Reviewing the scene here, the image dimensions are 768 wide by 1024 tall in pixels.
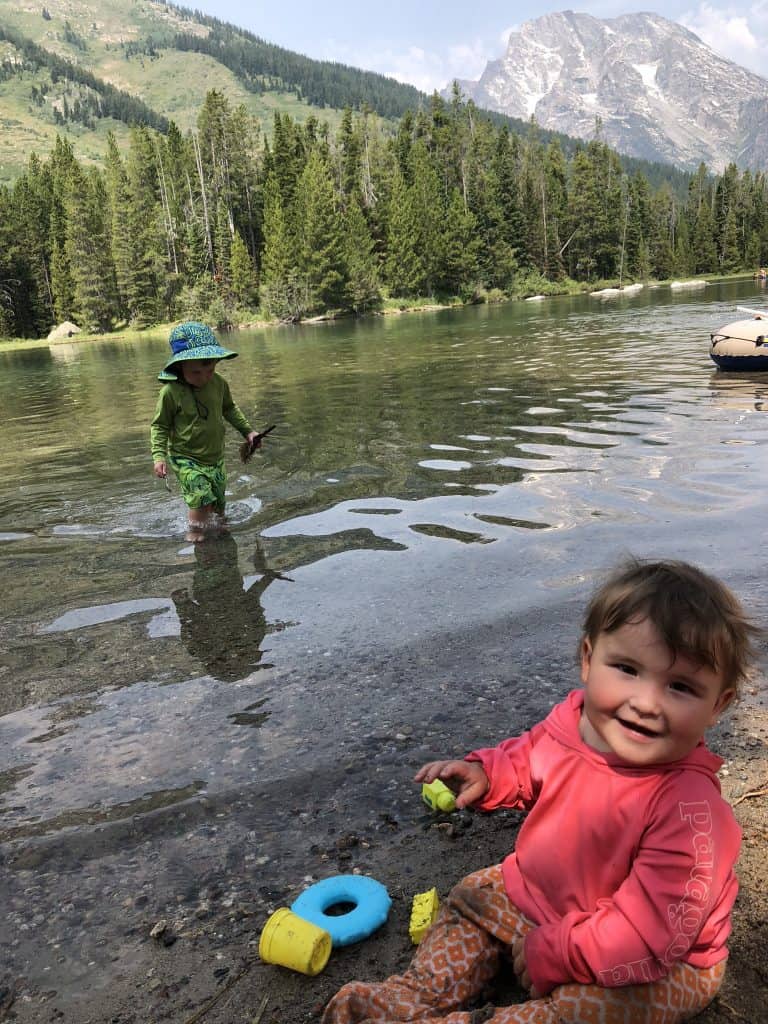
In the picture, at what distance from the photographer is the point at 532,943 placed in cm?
201

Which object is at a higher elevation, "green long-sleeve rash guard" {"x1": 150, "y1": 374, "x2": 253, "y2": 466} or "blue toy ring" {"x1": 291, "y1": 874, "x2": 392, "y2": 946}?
"green long-sleeve rash guard" {"x1": 150, "y1": 374, "x2": 253, "y2": 466}

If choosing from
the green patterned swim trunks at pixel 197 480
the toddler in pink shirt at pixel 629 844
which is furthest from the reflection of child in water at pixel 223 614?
the toddler in pink shirt at pixel 629 844

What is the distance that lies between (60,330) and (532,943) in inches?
3055

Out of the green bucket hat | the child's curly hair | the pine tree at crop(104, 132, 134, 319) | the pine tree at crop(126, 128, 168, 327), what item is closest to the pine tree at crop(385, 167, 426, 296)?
the pine tree at crop(126, 128, 168, 327)

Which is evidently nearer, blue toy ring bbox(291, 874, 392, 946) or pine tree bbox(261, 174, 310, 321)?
blue toy ring bbox(291, 874, 392, 946)

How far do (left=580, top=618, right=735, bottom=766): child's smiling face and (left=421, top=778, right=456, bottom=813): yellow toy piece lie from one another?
3.70 ft

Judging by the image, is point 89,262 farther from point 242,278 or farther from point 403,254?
point 403,254

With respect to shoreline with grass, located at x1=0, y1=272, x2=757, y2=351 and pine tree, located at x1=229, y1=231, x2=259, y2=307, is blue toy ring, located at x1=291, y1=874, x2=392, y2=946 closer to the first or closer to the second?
shoreline with grass, located at x1=0, y1=272, x2=757, y2=351

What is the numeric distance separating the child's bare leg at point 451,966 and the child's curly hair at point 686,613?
36.2 inches

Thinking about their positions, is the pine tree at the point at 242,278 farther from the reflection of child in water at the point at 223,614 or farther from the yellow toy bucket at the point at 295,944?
the yellow toy bucket at the point at 295,944

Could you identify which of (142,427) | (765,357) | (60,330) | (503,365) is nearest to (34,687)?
(142,427)

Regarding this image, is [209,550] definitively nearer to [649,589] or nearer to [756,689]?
[756,689]

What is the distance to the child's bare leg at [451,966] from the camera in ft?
6.59

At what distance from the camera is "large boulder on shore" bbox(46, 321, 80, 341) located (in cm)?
7012
